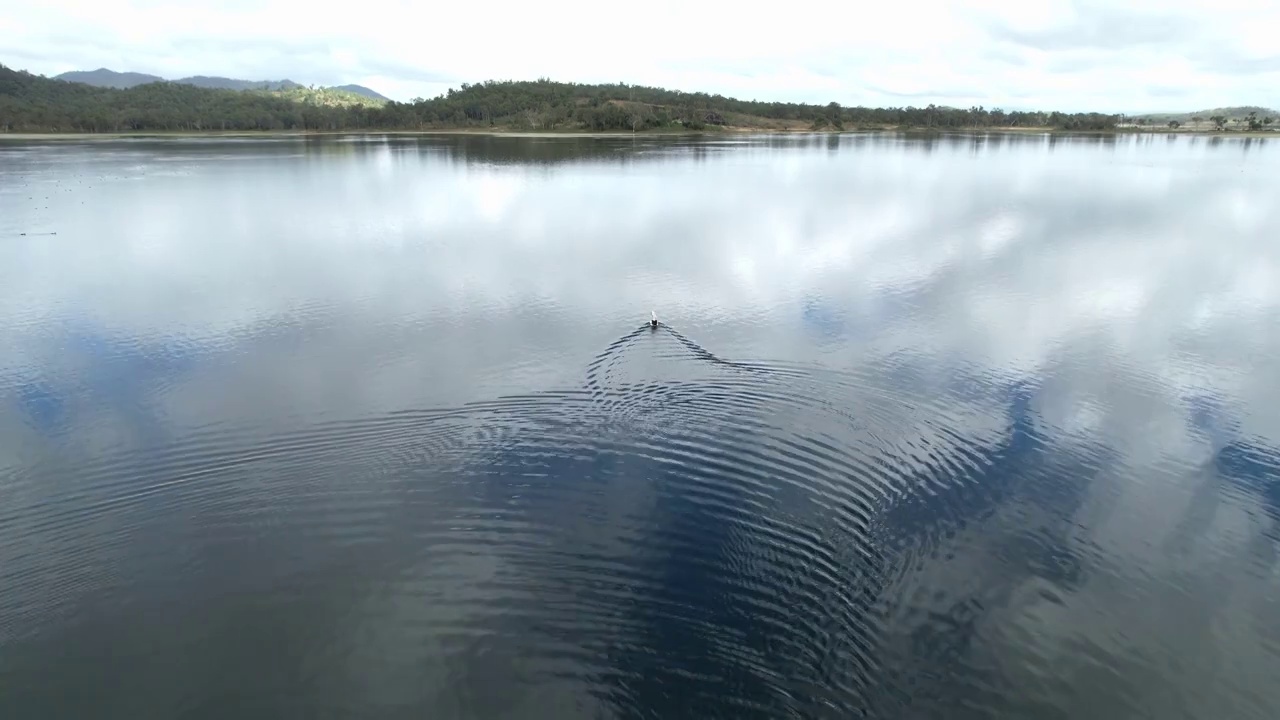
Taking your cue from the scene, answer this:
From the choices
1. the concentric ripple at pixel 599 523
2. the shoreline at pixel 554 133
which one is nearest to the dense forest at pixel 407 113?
the shoreline at pixel 554 133

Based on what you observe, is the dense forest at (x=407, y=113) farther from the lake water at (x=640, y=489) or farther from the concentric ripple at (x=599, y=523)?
the concentric ripple at (x=599, y=523)

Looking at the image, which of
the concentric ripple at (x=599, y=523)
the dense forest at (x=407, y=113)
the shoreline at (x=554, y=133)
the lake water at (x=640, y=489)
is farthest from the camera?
the dense forest at (x=407, y=113)

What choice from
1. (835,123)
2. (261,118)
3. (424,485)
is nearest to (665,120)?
(835,123)

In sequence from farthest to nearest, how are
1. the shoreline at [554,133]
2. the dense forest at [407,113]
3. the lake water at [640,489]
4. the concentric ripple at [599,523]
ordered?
1. the dense forest at [407,113]
2. the shoreline at [554,133]
3. the concentric ripple at [599,523]
4. the lake water at [640,489]

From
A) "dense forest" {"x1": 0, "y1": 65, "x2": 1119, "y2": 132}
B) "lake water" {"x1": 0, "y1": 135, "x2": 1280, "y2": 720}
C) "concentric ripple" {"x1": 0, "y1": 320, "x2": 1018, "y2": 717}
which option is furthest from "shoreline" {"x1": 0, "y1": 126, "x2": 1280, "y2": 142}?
"concentric ripple" {"x1": 0, "y1": 320, "x2": 1018, "y2": 717}

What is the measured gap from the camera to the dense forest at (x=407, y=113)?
443 ft

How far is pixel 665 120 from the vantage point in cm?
15850

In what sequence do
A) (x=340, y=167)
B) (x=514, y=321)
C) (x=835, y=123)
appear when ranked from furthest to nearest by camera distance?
(x=835, y=123) → (x=340, y=167) → (x=514, y=321)

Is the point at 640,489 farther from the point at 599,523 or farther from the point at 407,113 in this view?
the point at 407,113

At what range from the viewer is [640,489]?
11938mm

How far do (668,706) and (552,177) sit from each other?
54.2 m

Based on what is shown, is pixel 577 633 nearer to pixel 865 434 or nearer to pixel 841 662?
pixel 841 662

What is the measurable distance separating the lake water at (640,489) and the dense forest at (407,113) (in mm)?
134639

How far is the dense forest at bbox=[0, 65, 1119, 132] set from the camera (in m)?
135
